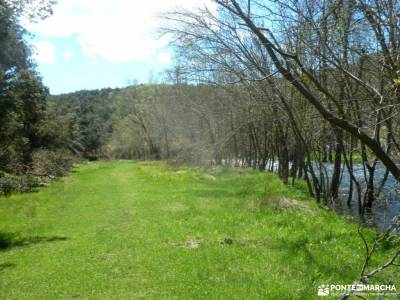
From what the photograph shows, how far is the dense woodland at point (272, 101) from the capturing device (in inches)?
307

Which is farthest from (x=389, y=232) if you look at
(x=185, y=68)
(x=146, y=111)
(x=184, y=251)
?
(x=146, y=111)

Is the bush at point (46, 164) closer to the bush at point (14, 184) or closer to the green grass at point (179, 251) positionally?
the bush at point (14, 184)

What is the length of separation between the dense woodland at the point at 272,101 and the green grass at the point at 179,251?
2279mm

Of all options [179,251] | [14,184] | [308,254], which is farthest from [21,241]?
[14,184]

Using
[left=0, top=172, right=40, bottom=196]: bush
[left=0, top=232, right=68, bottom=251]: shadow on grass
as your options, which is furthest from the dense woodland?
[left=0, top=232, right=68, bottom=251]: shadow on grass

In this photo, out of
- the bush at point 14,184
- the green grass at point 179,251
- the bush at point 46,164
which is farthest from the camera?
the bush at point 46,164

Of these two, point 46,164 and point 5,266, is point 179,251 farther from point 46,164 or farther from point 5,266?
point 46,164

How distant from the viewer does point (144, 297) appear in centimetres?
738

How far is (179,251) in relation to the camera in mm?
10180

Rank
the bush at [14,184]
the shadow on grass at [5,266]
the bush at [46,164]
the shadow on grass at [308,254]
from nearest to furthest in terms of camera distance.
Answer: the shadow on grass at [308,254] < the shadow on grass at [5,266] < the bush at [14,184] < the bush at [46,164]

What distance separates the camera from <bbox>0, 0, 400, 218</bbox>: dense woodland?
7803mm

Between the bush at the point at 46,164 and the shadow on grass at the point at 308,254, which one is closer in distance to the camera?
the shadow on grass at the point at 308,254

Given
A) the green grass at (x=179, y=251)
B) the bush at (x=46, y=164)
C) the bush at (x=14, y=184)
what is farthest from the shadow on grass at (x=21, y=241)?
the bush at (x=46, y=164)

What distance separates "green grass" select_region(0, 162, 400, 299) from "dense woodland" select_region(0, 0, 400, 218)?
2.28 meters
